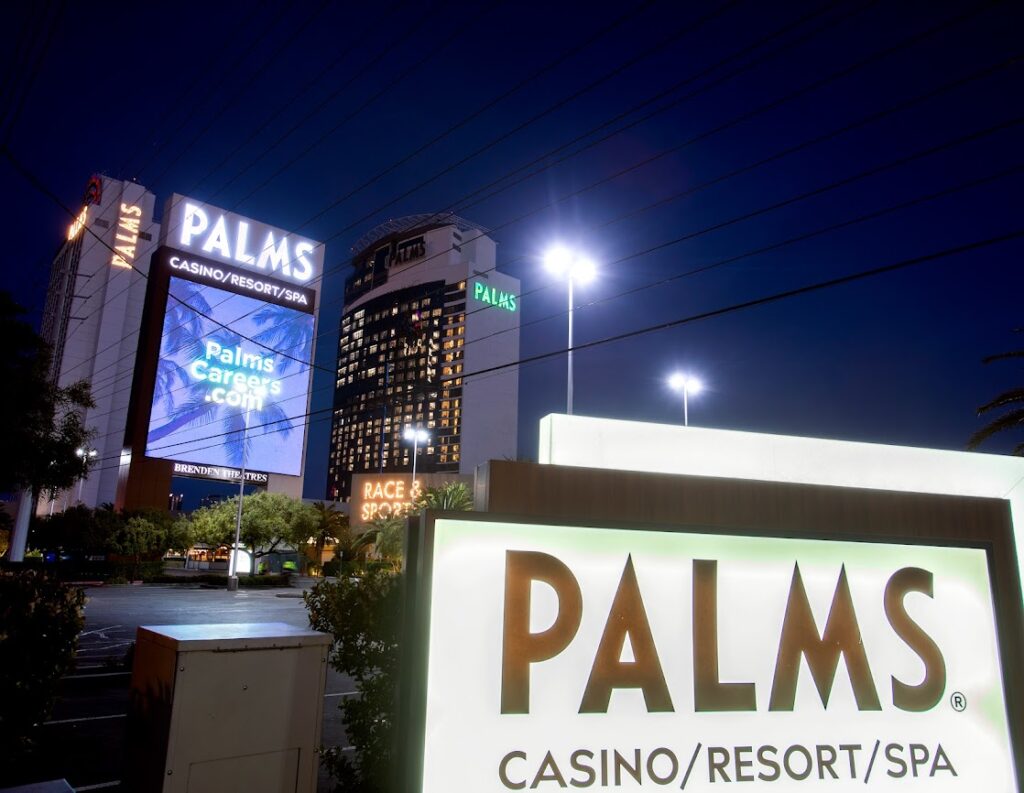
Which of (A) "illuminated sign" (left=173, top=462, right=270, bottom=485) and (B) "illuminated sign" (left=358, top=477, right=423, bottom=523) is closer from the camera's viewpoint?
(B) "illuminated sign" (left=358, top=477, right=423, bottom=523)

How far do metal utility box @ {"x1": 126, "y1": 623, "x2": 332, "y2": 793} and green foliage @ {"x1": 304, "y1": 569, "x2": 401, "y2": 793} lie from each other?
1.30 meters

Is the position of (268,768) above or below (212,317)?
below

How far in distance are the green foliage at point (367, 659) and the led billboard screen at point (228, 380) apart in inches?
2383

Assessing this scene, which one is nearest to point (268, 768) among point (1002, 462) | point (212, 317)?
point (1002, 462)

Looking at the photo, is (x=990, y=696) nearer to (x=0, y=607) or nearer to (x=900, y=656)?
(x=900, y=656)

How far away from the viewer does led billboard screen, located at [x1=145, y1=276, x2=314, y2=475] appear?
63.9 meters

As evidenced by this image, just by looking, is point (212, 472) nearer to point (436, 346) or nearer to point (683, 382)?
point (683, 382)

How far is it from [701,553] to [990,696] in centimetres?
264

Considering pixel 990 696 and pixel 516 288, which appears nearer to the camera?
pixel 990 696

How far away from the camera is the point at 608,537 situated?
4688 mm

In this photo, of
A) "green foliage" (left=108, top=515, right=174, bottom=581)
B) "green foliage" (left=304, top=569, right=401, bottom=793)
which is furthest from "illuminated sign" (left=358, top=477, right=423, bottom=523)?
"green foliage" (left=304, top=569, right=401, bottom=793)

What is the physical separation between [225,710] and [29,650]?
12.3 ft

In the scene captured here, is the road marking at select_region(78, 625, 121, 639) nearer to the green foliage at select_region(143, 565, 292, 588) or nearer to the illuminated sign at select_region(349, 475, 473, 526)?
the green foliage at select_region(143, 565, 292, 588)

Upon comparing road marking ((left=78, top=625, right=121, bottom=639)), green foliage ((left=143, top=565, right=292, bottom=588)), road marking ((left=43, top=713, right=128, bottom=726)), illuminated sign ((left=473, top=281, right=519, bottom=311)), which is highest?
illuminated sign ((left=473, top=281, right=519, bottom=311))
